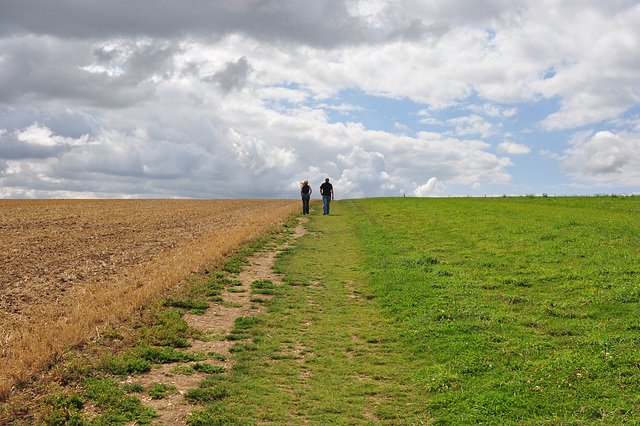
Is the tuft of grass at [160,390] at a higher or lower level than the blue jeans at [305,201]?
lower

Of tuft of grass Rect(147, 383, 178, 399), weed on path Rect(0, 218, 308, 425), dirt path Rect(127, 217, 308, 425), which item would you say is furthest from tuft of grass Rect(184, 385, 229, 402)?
tuft of grass Rect(147, 383, 178, 399)

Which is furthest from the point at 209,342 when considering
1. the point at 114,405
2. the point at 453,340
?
the point at 453,340

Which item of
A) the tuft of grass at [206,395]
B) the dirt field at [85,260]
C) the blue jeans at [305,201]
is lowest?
the tuft of grass at [206,395]

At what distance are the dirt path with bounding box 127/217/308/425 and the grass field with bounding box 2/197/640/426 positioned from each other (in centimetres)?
30

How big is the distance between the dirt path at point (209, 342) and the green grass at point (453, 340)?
0.51 metres

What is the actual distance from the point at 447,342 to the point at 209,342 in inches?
219

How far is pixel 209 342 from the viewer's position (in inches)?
407

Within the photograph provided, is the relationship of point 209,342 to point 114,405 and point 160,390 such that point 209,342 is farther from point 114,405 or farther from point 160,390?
point 114,405

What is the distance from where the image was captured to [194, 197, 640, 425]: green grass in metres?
7.24

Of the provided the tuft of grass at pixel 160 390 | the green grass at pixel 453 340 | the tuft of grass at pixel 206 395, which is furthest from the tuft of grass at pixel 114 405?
the green grass at pixel 453 340

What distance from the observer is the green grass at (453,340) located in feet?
23.8

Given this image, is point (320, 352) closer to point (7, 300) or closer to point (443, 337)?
point (443, 337)

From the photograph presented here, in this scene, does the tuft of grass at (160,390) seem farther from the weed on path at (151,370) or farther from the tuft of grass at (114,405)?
the tuft of grass at (114,405)

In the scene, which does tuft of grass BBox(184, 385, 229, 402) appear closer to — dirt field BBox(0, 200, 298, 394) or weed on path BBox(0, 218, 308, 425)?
weed on path BBox(0, 218, 308, 425)
